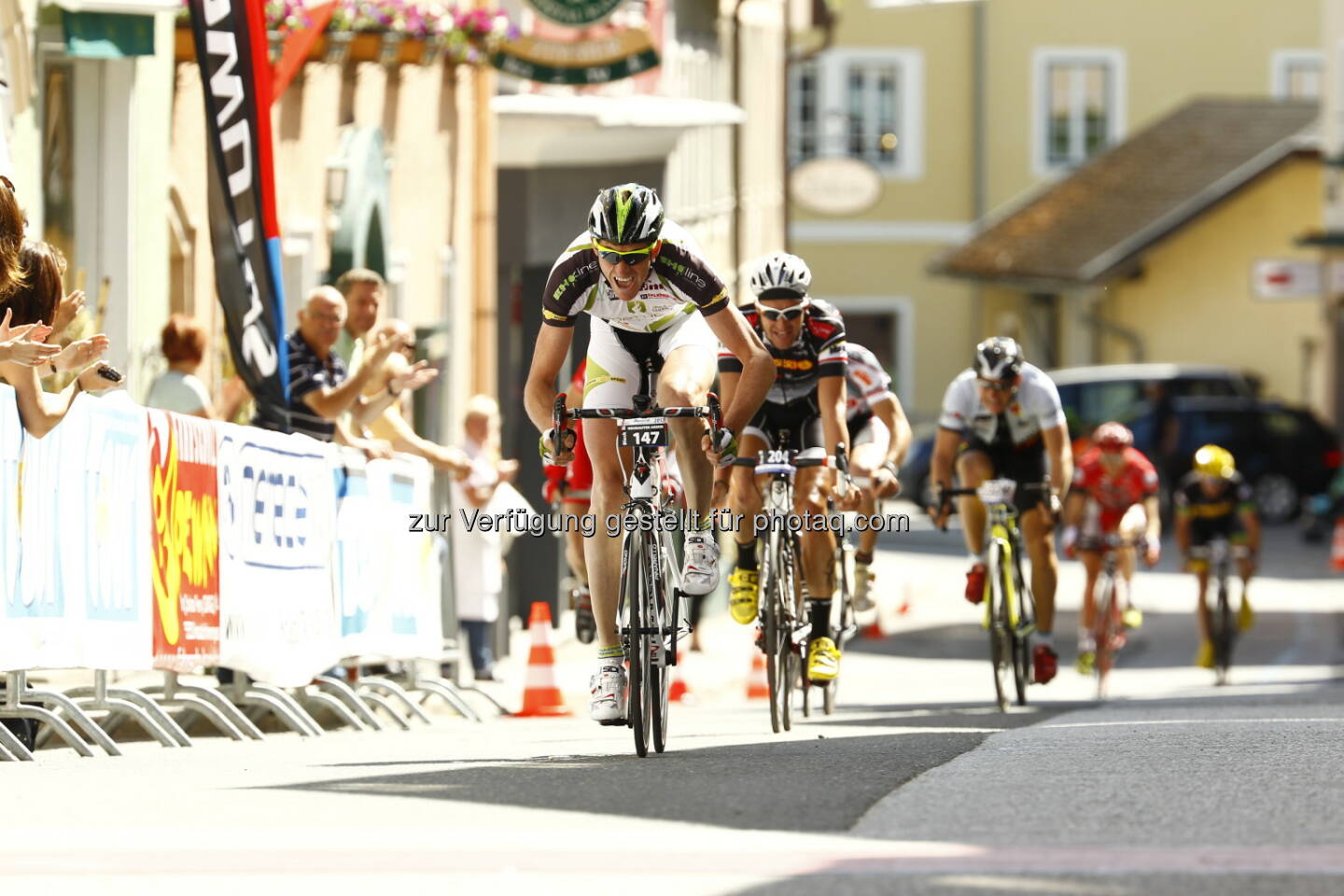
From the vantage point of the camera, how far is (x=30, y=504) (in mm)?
9883

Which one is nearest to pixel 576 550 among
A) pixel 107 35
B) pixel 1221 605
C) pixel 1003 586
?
pixel 1003 586

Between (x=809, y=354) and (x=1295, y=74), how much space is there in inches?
1835

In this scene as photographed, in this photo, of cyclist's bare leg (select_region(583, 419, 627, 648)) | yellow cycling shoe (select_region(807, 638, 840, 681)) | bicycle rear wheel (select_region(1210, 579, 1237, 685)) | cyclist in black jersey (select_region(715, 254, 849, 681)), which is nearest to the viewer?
cyclist's bare leg (select_region(583, 419, 627, 648))

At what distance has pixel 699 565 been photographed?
9.96 meters

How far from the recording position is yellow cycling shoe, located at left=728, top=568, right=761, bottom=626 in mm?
12320

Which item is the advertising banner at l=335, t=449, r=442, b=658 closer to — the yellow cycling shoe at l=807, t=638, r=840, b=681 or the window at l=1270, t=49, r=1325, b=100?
the yellow cycling shoe at l=807, t=638, r=840, b=681

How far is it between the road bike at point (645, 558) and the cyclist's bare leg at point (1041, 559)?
5955mm

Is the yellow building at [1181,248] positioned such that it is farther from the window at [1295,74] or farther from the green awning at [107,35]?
the green awning at [107,35]

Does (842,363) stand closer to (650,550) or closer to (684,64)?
(650,550)

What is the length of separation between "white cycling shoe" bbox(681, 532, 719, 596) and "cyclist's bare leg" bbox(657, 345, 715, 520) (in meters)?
0.15

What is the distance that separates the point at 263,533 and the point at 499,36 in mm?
8498

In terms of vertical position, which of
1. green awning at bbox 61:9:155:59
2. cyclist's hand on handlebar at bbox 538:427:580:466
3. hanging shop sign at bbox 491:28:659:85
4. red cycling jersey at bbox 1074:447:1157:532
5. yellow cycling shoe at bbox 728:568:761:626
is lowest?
yellow cycling shoe at bbox 728:568:761:626

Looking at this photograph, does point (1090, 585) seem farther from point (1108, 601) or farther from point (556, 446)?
point (556, 446)

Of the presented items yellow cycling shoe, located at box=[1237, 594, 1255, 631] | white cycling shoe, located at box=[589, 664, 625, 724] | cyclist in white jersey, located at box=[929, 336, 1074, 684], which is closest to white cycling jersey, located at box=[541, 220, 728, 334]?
white cycling shoe, located at box=[589, 664, 625, 724]
